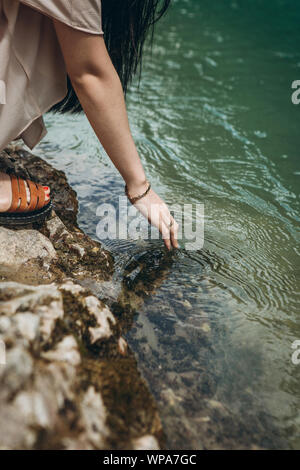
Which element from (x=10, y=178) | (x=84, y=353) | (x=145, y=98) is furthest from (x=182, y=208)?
(x=145, y=98)

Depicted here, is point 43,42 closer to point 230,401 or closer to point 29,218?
point 29,218

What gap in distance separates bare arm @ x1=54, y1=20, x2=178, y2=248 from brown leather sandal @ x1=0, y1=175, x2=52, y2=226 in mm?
499

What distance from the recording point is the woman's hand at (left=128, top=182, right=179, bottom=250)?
2096 mm

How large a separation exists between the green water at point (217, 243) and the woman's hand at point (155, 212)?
→ 296 millimetres

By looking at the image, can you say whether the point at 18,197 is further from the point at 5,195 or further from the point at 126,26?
the point at 126,26

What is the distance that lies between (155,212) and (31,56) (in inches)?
37.3

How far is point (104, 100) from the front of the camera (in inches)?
74.1

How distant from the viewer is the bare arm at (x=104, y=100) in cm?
175

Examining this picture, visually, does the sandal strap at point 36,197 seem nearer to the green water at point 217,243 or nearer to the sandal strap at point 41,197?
the sandal strap at point 41,197

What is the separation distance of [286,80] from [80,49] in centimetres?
466

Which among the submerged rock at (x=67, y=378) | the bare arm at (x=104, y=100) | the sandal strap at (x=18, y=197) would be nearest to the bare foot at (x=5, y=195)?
the sandal strap at (x=18, y=197)

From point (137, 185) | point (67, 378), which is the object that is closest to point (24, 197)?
point (137, 185)

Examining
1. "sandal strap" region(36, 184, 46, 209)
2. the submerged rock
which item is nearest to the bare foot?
"sandal strap" region(36, 184, 46, 209)

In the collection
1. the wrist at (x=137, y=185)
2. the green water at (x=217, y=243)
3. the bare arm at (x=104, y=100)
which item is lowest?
the green water at (x=217, y=243)
